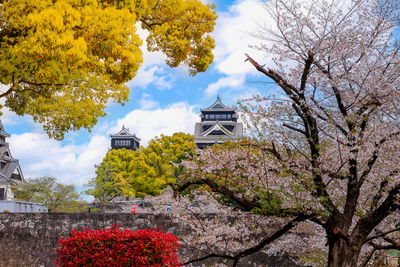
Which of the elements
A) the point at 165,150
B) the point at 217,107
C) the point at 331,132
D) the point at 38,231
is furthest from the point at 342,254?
the point at 217,107

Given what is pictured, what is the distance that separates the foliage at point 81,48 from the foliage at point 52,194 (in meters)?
13.0

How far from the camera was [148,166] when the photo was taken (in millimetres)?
32500

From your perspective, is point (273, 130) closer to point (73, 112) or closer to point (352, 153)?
point (352, 153)

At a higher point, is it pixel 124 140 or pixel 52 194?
pixel 124 140

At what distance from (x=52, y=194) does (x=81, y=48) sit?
18.6m

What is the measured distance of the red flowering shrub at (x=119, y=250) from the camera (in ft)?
22.1

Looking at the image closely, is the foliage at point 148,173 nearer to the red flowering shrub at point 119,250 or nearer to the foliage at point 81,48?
the foliage at point 81,48

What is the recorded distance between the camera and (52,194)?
80.7 feet

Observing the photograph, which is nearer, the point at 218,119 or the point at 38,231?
the point at 38,231

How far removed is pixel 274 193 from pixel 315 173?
0.68 m

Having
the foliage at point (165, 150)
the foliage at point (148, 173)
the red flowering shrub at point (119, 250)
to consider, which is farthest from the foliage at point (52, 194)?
the red flowering shrub at point (119, 250)

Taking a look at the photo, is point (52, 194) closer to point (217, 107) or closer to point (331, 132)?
point (331, 132)

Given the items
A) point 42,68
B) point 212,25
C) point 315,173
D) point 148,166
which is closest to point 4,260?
point 42,68

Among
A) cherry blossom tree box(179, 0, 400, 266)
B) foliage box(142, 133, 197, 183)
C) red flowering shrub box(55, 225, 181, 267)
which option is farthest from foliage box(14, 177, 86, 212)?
cherry blossom tree box(179, 0, 400, 266)
